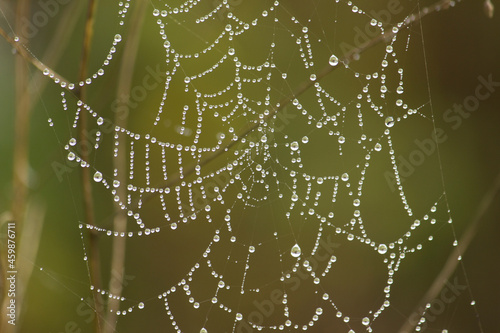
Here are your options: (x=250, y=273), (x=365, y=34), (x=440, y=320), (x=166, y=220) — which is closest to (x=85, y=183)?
(x=166, y=220)

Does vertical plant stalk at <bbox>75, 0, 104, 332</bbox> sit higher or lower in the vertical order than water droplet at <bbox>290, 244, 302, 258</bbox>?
higher

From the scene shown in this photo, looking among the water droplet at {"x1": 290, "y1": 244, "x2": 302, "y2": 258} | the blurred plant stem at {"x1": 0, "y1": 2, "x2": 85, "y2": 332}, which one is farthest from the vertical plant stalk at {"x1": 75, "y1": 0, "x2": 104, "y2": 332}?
the water droplet at {"x1": 290, "y1": 244, "x2": 302, "y2": 258}

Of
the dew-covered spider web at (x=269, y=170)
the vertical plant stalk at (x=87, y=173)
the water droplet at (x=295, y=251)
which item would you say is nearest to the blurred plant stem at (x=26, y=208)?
the vertical plant stalk at (x=87, y=173)

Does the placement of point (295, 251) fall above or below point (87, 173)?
below

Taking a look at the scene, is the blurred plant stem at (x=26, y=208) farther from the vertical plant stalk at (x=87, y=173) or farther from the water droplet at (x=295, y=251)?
the water droplet at (x=295, y=251)

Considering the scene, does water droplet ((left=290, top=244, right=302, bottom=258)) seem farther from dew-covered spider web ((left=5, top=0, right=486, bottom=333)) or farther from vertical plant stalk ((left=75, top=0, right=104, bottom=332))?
vertical plant stalk ((left=75, top=0, right=104, bottom=332))

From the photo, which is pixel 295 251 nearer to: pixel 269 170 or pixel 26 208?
pixel 269 170

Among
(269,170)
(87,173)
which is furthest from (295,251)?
(87,173)

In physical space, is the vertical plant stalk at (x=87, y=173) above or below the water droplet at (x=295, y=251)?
above
